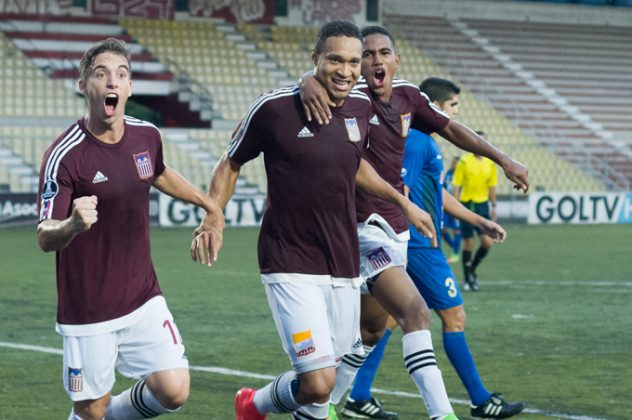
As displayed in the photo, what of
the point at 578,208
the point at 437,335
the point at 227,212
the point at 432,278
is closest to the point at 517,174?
the point at 432,278

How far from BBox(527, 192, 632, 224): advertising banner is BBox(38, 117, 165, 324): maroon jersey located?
2671cm

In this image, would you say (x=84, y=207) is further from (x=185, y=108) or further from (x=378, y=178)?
(x=185, y=108)

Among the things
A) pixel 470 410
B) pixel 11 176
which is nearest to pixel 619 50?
pixel 11 176

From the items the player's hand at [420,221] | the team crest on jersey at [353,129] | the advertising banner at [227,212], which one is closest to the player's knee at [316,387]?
the player's hand at [420,221]

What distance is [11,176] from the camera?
2906 cm

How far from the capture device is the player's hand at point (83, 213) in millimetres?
5273

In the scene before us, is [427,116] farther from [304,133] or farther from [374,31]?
[304,133]

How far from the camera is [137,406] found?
627 centimetres

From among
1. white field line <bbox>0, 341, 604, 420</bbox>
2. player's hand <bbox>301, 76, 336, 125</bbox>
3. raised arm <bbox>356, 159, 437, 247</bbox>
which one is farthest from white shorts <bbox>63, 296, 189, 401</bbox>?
white field line <bbox>0, 341, 604, 420</bbox>

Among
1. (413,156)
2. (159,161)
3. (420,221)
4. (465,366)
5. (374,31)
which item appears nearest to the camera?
(159,161)

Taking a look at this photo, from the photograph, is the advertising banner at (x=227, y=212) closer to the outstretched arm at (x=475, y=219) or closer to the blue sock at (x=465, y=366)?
the outstretched arm at (x=475, y=219)

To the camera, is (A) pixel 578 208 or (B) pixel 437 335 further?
(A) pixel 578 208

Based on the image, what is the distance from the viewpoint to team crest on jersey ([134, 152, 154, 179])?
5988mm

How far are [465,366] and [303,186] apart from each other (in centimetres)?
230
